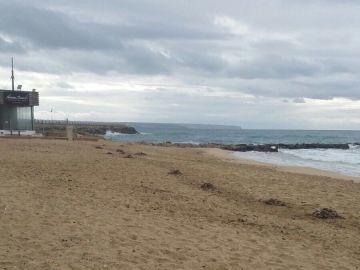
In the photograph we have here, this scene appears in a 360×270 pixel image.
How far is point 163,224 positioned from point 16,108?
35.4 meters

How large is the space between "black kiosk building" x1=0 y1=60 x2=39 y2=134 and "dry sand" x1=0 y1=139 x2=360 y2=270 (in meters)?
27.1

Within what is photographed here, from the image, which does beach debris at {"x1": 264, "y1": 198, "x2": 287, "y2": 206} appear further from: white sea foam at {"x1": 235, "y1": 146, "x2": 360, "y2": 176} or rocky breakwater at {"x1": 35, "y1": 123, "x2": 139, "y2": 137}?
rocky breakwater at {"x1": 35, "y1": 123, "x2": 139, "y2": 137}

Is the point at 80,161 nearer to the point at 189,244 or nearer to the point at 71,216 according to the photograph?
the point at 71,216

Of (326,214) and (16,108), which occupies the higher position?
(16,108)

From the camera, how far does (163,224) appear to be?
26.9 feet

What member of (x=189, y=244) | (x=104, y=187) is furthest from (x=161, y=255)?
(x=104, y=187)

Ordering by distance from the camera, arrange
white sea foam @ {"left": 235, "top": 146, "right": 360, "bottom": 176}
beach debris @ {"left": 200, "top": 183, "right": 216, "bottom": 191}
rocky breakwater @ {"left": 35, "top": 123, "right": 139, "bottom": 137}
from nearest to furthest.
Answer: beach debris @ {"left": 200, "top": 183, "right": 216, "bottom": 191} < white sea foam @ {"left": 235, "top": 146, "right": 360, "bottom": 176} < rocky breakwater @ {"left": 35, "top": 123, "right": 139, "bottom": 137}

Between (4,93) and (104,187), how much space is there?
30.5 m

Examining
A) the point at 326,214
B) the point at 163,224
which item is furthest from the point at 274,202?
the point at 163,224

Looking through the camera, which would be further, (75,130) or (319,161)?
(75,130)

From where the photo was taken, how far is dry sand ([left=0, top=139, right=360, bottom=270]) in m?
6.19

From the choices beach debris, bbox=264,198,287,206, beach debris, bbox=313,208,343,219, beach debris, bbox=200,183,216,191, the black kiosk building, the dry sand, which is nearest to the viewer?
the dry sand

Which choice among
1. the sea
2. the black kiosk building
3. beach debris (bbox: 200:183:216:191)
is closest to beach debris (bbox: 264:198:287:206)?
beach debris (bbox: 200:183:216:191)

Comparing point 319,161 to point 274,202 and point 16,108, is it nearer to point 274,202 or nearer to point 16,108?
point 274,202
